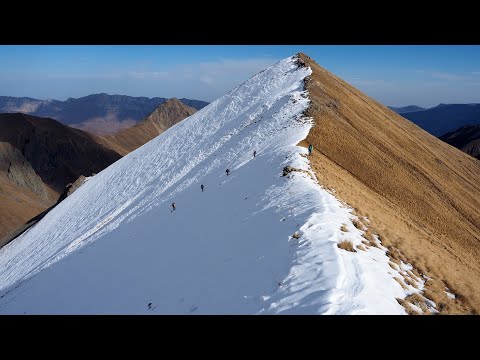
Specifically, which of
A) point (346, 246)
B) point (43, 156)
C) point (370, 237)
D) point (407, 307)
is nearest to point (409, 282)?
point (407, 307)

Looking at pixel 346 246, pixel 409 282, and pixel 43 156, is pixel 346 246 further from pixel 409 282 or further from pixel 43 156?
pixel 43 156

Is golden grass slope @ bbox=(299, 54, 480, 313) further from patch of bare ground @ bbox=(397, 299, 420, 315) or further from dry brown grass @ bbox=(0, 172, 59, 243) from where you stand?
dry brown grass @ bbox=(0, 172, 59, 243)

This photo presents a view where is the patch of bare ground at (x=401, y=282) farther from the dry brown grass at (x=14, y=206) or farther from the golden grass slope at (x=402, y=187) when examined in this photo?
the dry brown grass at (x=14, y=206)

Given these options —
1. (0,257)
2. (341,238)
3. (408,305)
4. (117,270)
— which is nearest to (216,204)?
(117,270)

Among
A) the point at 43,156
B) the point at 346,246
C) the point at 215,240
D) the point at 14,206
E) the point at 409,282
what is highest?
the point at 346,246

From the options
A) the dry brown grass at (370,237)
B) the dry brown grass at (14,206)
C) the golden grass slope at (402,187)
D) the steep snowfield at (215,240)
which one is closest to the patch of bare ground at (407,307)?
the steep snowfield at (215,240)

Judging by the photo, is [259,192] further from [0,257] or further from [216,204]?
[0,257]
